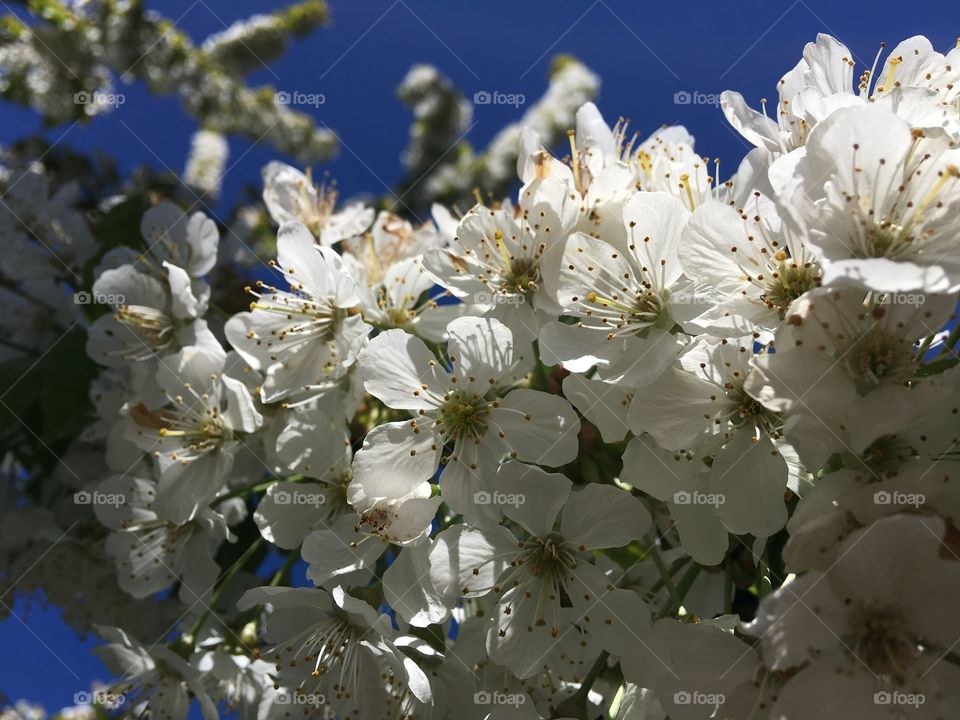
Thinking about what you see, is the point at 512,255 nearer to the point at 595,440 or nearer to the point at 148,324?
the point at 595,440

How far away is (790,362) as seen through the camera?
104cm

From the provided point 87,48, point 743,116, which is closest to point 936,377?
point 743,116

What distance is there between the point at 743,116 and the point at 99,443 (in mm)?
1703

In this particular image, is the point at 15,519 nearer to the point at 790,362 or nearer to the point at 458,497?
the point at 458,497
